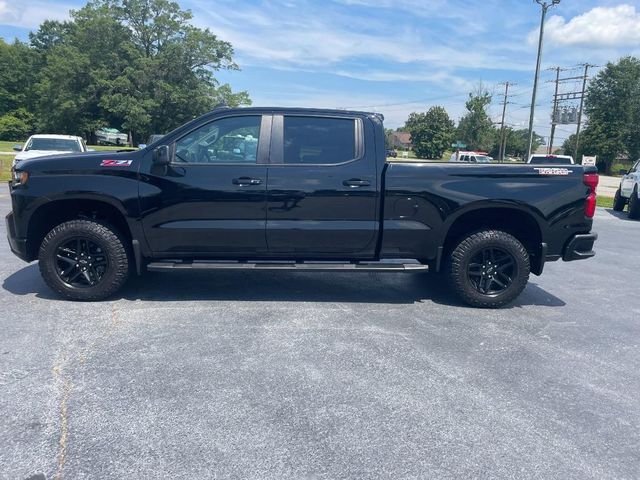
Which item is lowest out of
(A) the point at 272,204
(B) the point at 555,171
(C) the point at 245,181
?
(A) the point at 272,204

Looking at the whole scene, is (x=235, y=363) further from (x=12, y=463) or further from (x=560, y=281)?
(x=560, y=281)

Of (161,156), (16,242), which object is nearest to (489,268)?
(161,156)

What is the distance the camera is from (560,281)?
708 cm

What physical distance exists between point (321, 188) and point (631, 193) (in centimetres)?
1409

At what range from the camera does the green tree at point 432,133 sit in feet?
261

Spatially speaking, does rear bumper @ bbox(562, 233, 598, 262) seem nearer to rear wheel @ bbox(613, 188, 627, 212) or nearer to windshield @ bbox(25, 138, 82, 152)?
rear wheel @ bbox(613, 188, 627, 212)

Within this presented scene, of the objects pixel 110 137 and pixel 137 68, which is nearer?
pixel 137 68

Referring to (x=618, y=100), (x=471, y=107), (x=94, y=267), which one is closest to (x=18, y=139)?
(x=471, y=107)

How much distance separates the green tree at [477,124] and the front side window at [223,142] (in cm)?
6305

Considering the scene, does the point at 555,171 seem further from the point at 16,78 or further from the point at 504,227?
the point at 16,78

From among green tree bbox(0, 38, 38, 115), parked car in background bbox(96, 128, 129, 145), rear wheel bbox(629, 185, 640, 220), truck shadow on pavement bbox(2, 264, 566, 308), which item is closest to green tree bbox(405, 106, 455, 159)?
parked car in background bbox(96, 128, 129, 145)

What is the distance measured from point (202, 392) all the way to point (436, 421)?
5.02ft

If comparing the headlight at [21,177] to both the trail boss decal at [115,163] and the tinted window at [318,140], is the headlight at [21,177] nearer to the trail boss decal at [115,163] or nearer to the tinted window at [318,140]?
the trail boss decal at [115,163]

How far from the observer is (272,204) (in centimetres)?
521
